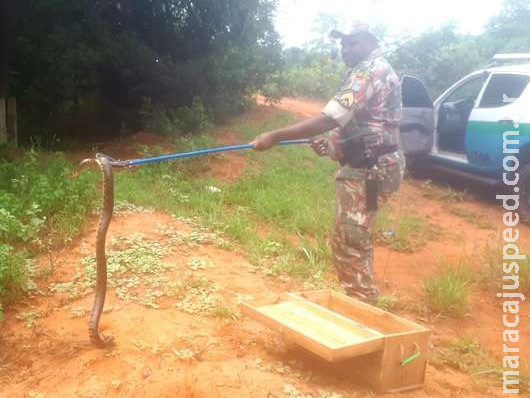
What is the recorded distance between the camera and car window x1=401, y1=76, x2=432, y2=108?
25.9ft

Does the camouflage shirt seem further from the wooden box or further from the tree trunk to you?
the tree trunk

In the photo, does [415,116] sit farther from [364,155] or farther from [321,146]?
[364,155]

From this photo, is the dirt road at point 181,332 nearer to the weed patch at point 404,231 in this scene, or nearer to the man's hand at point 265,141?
the weed patch at point 404,231

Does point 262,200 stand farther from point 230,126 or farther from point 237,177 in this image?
point 230,126

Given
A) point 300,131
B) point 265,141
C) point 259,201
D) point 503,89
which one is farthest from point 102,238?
point 503,89

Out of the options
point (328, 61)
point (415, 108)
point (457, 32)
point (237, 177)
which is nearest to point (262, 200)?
point (237, 177)

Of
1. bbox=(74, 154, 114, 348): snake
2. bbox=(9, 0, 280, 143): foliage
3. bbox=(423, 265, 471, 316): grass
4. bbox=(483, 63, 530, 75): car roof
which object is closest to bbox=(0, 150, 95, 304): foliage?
bbox=(74, 154, 114, 348): snake

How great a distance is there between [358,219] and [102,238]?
5.17 feet

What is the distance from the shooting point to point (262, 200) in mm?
6445

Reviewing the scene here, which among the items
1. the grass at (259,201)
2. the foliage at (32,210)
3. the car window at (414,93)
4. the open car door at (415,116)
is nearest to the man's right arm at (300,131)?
the grass at (259,201)

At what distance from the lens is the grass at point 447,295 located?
4.44 m

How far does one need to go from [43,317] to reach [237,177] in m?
4.00

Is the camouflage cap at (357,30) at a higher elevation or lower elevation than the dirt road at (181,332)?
higher

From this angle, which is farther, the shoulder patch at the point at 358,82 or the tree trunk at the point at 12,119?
the tree trunk at the point at 12,119
